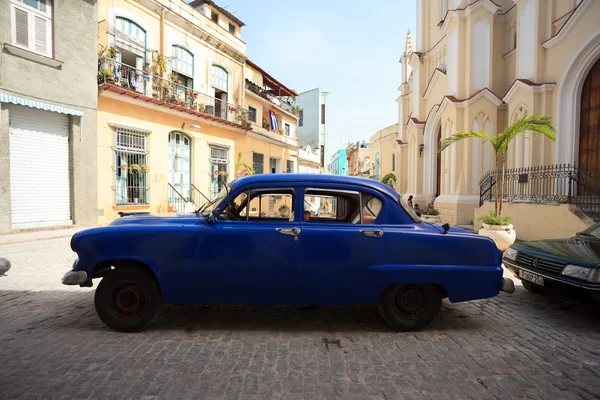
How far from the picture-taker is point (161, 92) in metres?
14.7

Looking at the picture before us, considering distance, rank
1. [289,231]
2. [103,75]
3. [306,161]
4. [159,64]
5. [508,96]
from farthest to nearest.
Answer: [306,161]
[159,64]
[508,96]
[103,75]
[289,231]

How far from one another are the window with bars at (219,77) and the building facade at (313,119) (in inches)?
916

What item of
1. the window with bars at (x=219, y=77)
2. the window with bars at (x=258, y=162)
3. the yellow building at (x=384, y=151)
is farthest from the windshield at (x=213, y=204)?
the yellow building at (x=384, y=151)

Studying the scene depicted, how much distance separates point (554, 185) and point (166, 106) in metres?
15.0

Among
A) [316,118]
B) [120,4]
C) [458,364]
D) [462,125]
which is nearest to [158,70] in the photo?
[120,4]

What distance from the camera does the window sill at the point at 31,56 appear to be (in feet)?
32.1

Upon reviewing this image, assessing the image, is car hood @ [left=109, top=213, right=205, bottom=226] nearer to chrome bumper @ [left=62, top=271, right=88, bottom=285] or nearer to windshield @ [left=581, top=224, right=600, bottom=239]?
chrome bumper @ [left=62, top=271, right=88, bottom=285]

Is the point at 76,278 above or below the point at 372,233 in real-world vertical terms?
below

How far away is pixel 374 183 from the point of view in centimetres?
384

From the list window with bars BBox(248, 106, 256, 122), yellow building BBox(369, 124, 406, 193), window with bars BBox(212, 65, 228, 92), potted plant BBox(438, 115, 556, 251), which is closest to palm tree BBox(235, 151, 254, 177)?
window with bars BBox(212, 65, 228, 92)

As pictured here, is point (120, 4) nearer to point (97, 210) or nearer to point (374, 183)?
point (97, 210)

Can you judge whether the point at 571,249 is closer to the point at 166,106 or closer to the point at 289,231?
the point at 289,231

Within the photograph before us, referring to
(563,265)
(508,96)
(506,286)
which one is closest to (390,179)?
(508,96)

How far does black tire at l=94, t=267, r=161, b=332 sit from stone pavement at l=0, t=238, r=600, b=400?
141mm
